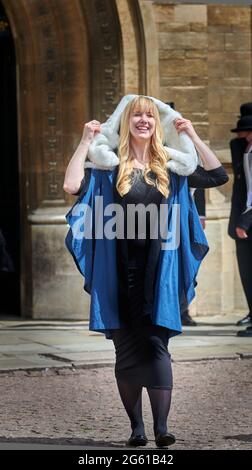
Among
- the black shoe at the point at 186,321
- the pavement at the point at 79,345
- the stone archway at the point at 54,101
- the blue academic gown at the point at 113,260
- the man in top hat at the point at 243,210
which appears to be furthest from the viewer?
the stone archway at the point at 54,101

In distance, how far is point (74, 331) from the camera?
41.0 feet

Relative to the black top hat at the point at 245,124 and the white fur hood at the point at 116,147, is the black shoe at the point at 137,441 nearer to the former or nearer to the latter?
the white fur hood at the point at 116,147

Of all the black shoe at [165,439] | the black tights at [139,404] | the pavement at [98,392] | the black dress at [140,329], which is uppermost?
the black dress at [140,329]

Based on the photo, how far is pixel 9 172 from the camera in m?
14.3

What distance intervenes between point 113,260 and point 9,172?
24.7ft

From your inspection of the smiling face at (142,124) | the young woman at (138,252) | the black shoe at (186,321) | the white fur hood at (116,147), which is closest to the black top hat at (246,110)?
the black shoe at (186,321)

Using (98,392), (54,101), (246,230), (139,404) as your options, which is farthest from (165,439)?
(54,101)

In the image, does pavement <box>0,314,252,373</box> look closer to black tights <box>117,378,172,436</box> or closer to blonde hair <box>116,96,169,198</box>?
black tights <box>117,378,172,436</box>

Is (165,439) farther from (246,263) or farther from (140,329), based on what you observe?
(246,263)

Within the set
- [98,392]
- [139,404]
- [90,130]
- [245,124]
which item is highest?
[90,130]

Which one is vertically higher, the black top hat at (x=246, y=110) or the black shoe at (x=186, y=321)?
the black top hat at (x=246, y=110)

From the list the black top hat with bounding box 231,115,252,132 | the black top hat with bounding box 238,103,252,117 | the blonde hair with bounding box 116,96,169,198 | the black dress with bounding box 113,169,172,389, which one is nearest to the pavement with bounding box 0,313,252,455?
the black dress with bounding box 113,169,172,389

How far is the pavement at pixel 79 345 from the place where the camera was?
10.1 m

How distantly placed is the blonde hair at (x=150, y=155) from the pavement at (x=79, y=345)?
3.13 m
